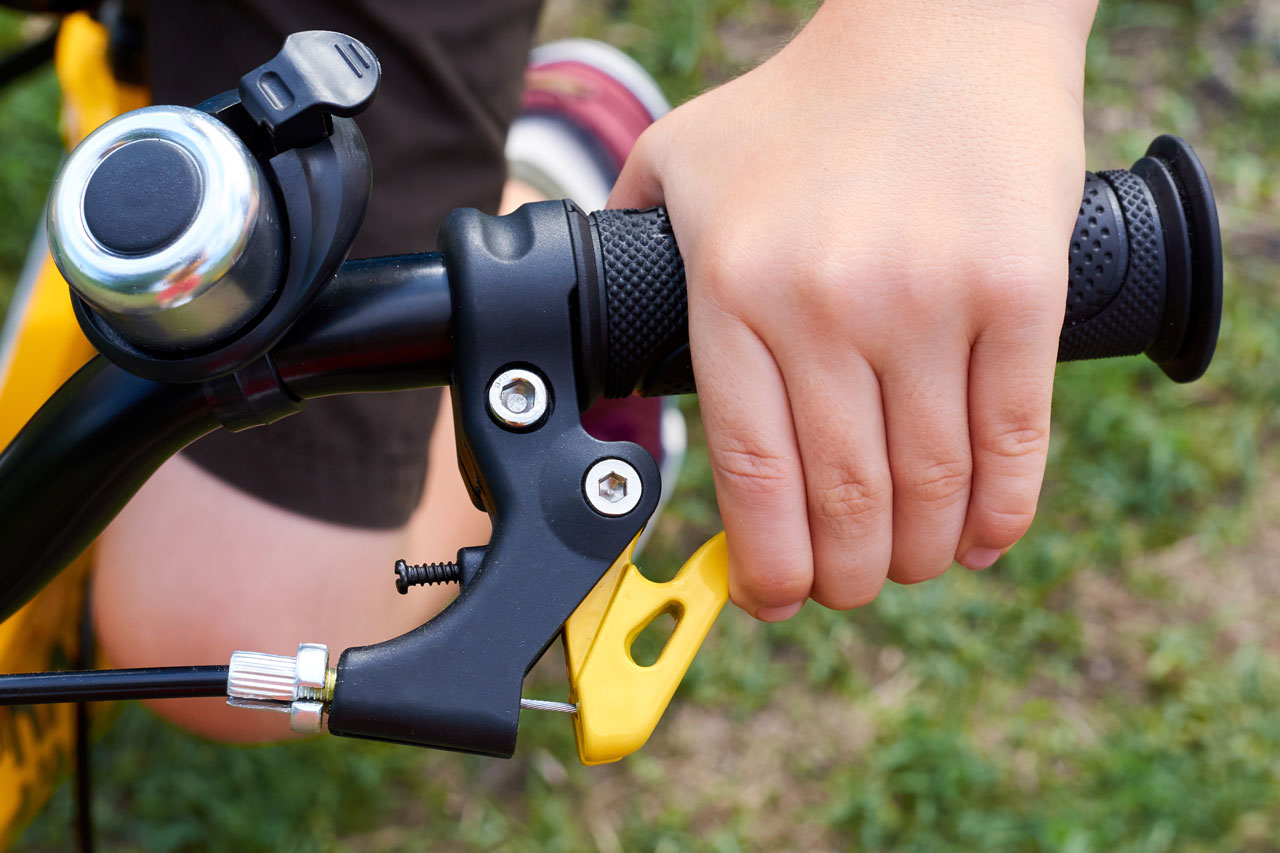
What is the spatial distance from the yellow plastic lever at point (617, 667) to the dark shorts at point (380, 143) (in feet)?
2.17

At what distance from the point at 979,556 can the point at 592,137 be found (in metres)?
1.39

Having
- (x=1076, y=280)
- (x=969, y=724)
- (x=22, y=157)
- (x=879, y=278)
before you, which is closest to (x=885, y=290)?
(x=879, y=278)

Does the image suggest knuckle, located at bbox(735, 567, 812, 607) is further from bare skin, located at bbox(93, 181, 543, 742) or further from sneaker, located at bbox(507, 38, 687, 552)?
sneaker, located at bbox(507, 38, 687, 552)

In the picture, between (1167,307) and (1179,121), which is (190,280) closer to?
(1167,307)

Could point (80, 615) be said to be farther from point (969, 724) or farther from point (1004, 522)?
point (969, 724)

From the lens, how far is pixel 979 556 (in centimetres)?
88

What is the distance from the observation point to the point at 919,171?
0.77m

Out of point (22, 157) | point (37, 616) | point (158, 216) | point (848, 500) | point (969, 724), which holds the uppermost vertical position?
point (158, 216)

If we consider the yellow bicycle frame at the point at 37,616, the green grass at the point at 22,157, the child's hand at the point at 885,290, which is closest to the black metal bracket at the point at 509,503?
the child's hand at the point at 885,290

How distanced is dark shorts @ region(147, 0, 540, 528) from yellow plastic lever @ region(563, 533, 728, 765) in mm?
663

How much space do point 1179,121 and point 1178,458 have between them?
0.89 meters

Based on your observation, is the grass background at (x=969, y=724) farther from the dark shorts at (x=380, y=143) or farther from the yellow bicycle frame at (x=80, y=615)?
the yellow bicycle frame at (x=80, y=615)

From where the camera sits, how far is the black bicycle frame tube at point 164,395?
685 millimetres

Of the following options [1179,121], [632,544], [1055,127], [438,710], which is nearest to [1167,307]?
[1055,127]
